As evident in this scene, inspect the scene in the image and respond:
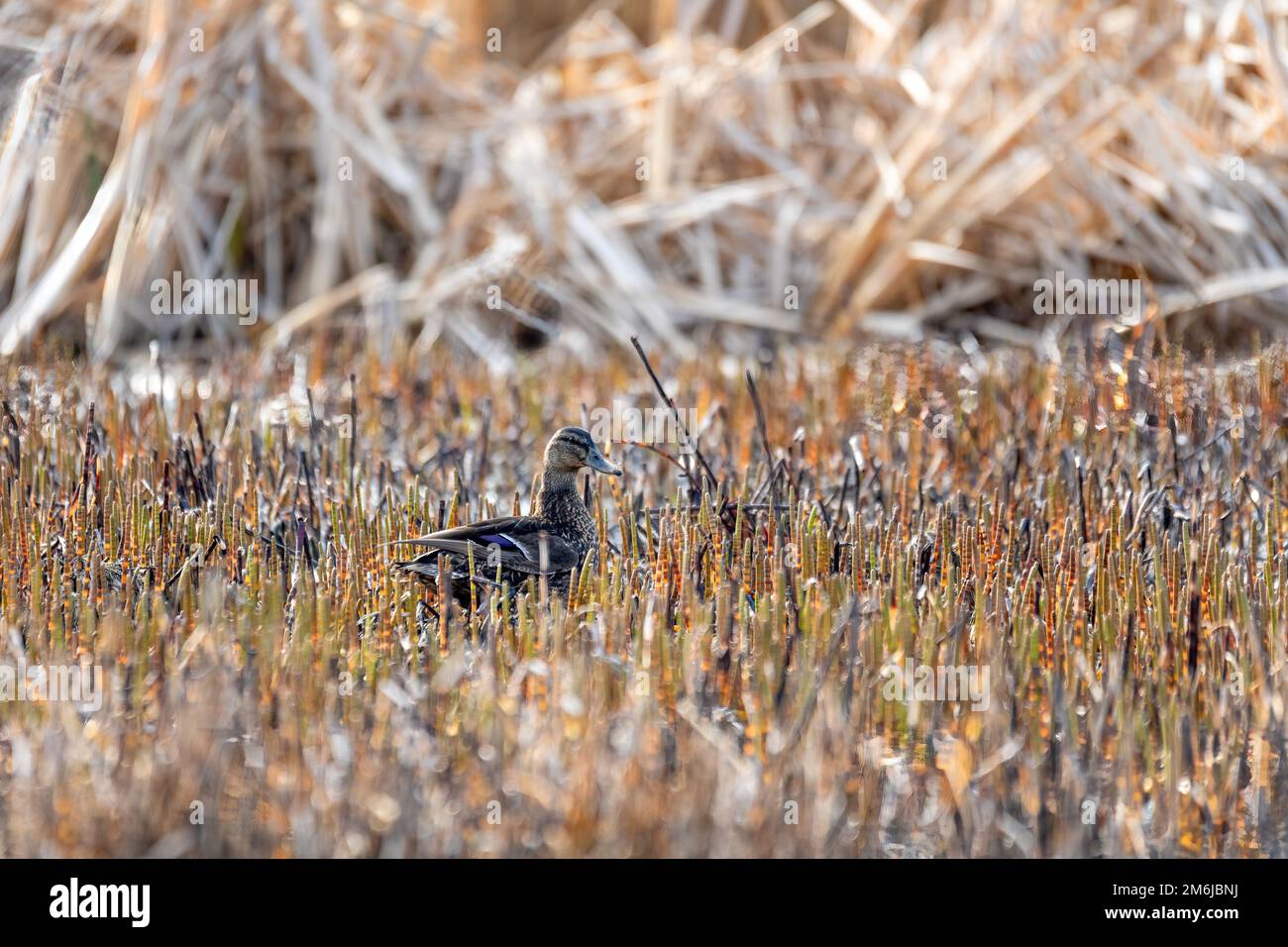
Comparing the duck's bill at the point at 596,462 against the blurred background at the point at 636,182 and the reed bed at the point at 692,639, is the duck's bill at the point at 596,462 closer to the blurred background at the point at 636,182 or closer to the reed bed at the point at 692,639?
the reed bed at the point at 692,639

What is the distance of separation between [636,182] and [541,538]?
485 cm

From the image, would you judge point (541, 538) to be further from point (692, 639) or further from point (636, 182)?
point (636, 182)

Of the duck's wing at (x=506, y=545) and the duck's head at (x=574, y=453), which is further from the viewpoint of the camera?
the duck's head at (x=574, y=453)

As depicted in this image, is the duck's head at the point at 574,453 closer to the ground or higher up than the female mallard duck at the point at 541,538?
higher up

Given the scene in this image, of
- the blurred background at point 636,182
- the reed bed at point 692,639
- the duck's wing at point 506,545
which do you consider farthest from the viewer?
the blurred background at point 636,182

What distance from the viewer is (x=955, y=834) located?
109 inches

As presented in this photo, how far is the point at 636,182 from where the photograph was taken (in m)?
8.31

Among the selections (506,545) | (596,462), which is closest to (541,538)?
(506,545)

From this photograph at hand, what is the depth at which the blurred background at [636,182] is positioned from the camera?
7250 millimetres

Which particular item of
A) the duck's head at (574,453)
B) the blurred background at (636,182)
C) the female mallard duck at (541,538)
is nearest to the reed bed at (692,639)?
the female mallard duck at (541,538)

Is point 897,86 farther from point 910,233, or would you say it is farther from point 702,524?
point 702,524

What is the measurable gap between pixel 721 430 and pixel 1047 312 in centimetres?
260

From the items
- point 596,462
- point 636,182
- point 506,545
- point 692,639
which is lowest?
point 692,639

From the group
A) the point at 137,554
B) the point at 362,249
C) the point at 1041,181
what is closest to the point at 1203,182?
the point at 1041,181
